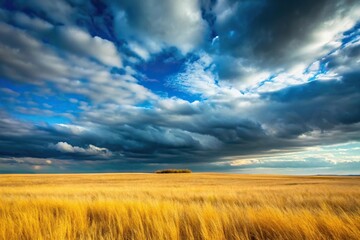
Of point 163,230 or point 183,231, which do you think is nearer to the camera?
point 163,230

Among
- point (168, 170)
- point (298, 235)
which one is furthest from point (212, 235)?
point (168, 170)

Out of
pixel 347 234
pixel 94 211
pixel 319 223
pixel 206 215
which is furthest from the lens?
pixel 94 211

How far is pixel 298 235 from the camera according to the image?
197 inches

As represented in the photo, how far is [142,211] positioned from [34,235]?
9.95 ft

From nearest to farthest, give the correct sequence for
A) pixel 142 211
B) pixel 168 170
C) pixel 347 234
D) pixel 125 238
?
pixel 347 234 < pixel 125 238 < pixel 142 211 < pixel 168 170

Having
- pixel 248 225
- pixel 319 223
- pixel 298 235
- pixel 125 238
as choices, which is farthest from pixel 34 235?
pixel 319 223

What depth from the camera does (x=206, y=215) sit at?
6.89 metres

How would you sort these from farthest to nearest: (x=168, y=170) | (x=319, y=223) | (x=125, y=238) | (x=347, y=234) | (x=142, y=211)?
1. (x=168, y=170)
2. (x=142, y=211)
3. (x=125, y=238)
4. (x=319, y=223)
5. (x=347, y=234)

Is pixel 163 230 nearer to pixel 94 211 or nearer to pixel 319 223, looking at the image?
pixel 319 223

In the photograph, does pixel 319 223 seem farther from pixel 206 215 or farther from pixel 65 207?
pixel 65 207

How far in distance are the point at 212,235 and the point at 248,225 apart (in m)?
1.46

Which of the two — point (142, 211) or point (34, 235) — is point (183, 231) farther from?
point (34, 235)

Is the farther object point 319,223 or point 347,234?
point 319,223

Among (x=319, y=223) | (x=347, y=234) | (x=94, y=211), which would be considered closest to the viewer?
(x=347, y=234)
